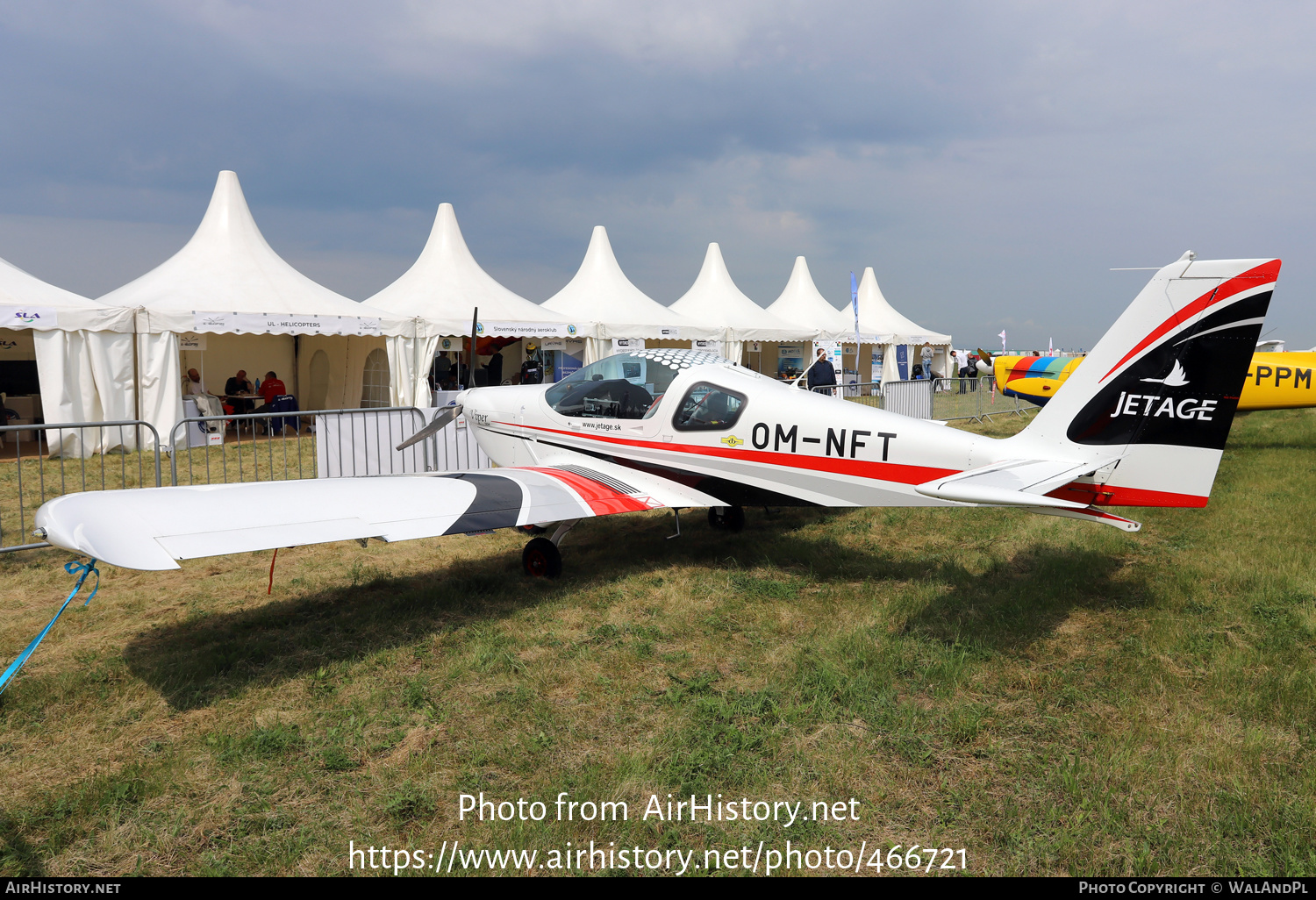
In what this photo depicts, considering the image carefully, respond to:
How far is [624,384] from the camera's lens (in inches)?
254

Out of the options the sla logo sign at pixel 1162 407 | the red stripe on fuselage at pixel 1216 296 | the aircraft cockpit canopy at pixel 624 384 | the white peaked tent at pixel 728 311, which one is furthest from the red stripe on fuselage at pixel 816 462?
the white peaked tent at pixel 728 311

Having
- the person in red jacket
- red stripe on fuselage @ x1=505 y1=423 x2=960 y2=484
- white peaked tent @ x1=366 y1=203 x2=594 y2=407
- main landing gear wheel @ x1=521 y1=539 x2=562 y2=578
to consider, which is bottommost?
main landing gear wheel @ x1=521 y1=539 x2=562 y2=578

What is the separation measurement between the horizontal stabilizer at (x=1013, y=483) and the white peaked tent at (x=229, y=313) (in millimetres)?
13698

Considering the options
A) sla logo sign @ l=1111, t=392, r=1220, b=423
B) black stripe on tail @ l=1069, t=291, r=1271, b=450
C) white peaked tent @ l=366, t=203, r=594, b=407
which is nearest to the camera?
black stripe on tail @ l=1069, t=291, r=1271, b=450

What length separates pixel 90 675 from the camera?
13.6 ft

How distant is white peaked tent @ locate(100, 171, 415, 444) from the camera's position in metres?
13.1

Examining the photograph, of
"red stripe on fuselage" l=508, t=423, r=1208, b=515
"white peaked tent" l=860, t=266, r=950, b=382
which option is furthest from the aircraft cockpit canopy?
"white peaked tent" l=860, t=266, r=950, b=382

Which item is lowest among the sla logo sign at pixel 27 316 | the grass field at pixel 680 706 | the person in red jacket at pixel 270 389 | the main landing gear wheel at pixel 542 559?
the grass field at pixel 680 706

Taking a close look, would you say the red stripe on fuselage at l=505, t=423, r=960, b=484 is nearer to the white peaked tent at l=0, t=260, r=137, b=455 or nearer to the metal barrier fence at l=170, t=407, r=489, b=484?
the metal barrier fence at l=170, t=407, r=489, b=484

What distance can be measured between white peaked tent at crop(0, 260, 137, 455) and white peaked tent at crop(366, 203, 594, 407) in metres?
4.83

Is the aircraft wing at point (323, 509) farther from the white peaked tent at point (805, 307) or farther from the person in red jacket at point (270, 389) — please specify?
the white peaked tent at point (805, 307)

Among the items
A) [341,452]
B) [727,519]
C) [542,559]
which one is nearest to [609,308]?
[341,452]

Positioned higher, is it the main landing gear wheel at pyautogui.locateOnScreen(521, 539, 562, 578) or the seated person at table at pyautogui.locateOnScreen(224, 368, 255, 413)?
the seated person at table at pyautogui.locateOnScreen(224, 368, 255, 413)

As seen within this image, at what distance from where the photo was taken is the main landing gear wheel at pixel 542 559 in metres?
6.05
